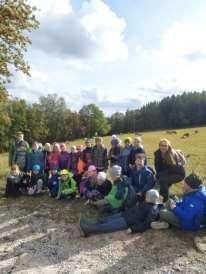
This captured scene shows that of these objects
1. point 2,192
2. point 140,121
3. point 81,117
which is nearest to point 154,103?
point 140,121

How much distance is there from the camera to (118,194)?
1136cm

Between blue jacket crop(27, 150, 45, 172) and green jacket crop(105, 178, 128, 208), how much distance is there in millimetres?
4489

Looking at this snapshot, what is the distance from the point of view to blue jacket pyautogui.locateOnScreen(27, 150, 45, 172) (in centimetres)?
1527

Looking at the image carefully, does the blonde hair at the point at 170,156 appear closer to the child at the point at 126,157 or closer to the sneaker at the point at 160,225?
the child at the point at 126,157

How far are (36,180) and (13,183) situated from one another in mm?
866

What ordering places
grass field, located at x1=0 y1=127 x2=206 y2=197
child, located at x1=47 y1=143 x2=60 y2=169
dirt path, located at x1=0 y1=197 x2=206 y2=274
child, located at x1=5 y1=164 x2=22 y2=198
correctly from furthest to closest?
grass field, located at x1=0 y1=127 x2=206 y2=197, child, located at x1=47 y1=143 x2=60 y2=169, child, located at x1=5 y1=164 x2=22 y2=198, dirt path, located at x1=0 y1=197 x2=206 y2=274

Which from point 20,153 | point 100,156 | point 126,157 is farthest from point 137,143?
point 20,153

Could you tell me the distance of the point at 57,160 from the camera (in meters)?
15.0

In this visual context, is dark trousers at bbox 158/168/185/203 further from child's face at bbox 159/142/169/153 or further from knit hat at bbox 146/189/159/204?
knit hat at bbox 146/189/159/204

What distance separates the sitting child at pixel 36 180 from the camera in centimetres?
1478

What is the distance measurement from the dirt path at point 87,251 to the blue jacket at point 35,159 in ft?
12.4

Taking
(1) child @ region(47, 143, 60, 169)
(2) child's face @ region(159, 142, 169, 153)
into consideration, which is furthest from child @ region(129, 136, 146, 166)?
(1) child @ region(47, 143, 60, 169)

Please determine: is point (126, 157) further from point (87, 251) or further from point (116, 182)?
point (87, 251)

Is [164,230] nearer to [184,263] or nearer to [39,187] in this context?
[184,263]
